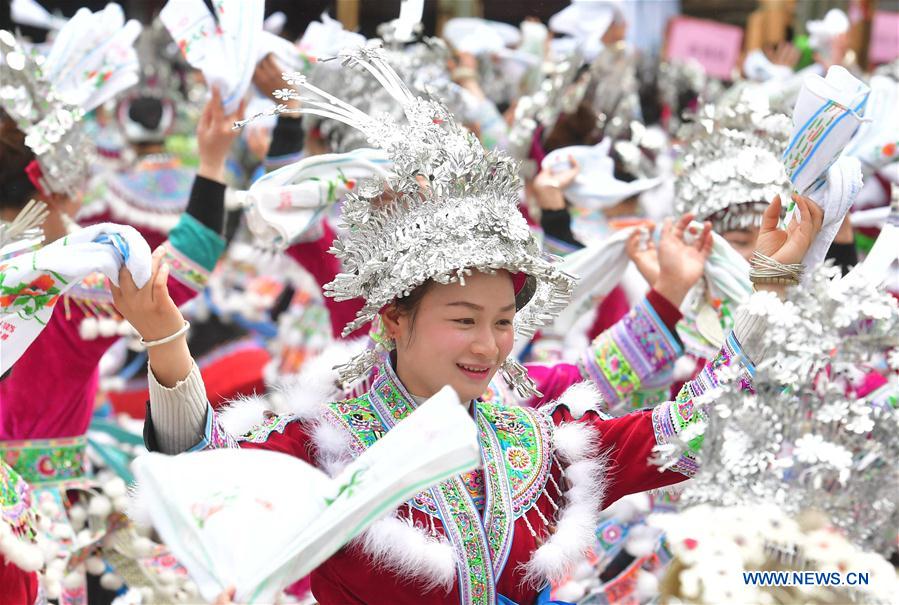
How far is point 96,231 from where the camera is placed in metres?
2.07

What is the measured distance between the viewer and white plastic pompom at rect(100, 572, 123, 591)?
3340mm

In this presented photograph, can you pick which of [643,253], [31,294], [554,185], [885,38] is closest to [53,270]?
[31,294]

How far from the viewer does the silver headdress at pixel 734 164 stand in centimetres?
343

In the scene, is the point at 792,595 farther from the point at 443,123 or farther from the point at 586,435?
the point at 443,123

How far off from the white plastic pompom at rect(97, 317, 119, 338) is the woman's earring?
4.04 ft

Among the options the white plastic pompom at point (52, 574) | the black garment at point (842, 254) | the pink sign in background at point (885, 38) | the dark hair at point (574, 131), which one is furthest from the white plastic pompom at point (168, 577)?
the pink sign in background at point (885, 38)

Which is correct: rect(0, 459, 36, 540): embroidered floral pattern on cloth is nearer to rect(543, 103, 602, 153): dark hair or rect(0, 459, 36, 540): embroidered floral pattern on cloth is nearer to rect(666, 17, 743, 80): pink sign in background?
rect(543, 103, 602, 153): dark hair

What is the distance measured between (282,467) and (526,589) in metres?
0.64

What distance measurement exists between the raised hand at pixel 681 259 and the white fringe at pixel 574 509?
2.81ft

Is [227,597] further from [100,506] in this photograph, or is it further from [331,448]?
[100,506]

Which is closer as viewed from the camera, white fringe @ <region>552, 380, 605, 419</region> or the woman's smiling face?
the woman's smiling face

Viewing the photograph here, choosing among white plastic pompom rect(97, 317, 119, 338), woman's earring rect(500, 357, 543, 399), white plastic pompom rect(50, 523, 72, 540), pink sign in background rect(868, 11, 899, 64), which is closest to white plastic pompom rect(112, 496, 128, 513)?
white plastic pompom rect(50, 523, 72, 540)

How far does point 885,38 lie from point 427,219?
6158 millimetres

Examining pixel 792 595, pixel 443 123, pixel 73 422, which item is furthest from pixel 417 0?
pixel 792 595
